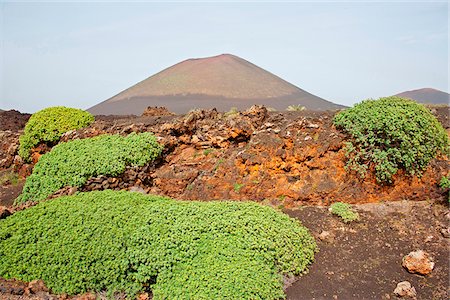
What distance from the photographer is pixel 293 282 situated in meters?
5.97

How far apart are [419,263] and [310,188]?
250cm

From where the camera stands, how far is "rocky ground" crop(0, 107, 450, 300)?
6043 millimetres

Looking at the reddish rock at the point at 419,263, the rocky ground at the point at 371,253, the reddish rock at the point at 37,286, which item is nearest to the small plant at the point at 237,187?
the rocky ground at the point at 371,253

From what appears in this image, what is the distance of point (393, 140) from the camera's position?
7.89 metres

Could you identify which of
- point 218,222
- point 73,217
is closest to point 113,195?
point 73,217

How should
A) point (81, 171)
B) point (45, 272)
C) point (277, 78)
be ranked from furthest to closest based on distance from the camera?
point (277, 78) < point (81, 171) < point (45, 272)

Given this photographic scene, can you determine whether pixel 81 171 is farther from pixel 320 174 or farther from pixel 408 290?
pixel 408 290

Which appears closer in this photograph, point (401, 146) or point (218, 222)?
point (218, 222)

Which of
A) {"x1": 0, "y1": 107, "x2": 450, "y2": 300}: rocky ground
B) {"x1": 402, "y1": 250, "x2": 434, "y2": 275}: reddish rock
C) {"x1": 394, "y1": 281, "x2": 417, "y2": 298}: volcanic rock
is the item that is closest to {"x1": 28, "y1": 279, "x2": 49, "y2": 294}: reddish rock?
{"x1": 0, "y1": 107, "x2": 450, "y2": 300}: rocky ground

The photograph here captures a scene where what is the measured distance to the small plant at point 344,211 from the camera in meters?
7.22

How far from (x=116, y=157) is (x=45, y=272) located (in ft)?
11.0

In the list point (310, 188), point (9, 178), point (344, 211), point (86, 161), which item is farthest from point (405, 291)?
point (9, 178)

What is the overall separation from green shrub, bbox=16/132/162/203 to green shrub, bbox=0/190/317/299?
2116 mm

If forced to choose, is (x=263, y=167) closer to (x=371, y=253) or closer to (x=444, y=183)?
(x=371, y=253)
